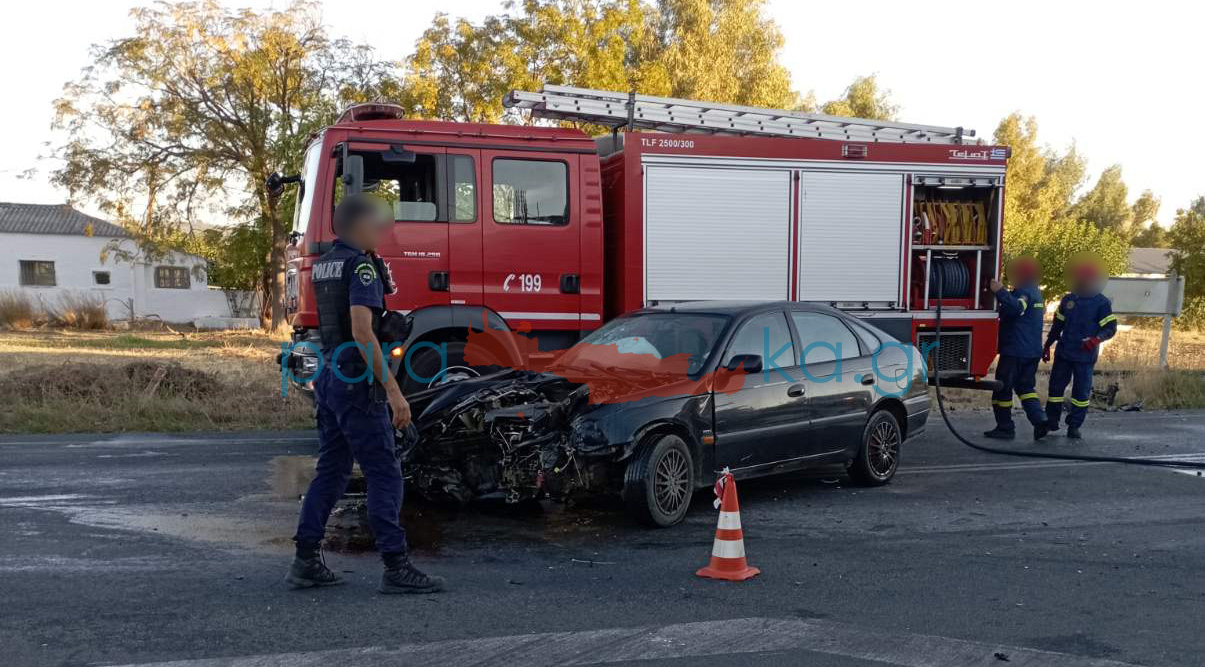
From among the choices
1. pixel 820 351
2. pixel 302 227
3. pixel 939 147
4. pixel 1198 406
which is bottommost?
pixel 1198 406

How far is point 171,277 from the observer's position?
4000 cm

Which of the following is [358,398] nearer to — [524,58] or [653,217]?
[653,217]

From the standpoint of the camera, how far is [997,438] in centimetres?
1012

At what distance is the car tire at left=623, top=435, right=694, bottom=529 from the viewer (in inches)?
227

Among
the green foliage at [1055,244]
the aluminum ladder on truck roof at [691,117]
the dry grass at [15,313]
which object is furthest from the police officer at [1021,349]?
the green foliage at [1055,244]

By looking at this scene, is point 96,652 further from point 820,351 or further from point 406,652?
point 820,351

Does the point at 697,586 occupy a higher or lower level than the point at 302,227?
lower

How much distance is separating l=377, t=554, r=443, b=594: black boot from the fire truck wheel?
12.4 ft

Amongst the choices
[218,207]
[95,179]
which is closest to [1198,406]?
[218,207]

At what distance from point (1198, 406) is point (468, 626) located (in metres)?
13.1

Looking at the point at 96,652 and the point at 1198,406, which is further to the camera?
the point at 1198,406

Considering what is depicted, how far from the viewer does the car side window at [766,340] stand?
6.73 metres

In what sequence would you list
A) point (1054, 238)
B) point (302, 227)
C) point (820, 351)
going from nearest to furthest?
point (820, 351) < point (302, 227) < point (1054, 238)

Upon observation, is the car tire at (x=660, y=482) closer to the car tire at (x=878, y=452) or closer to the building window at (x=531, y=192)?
the car tire at (x=878, y=452)
